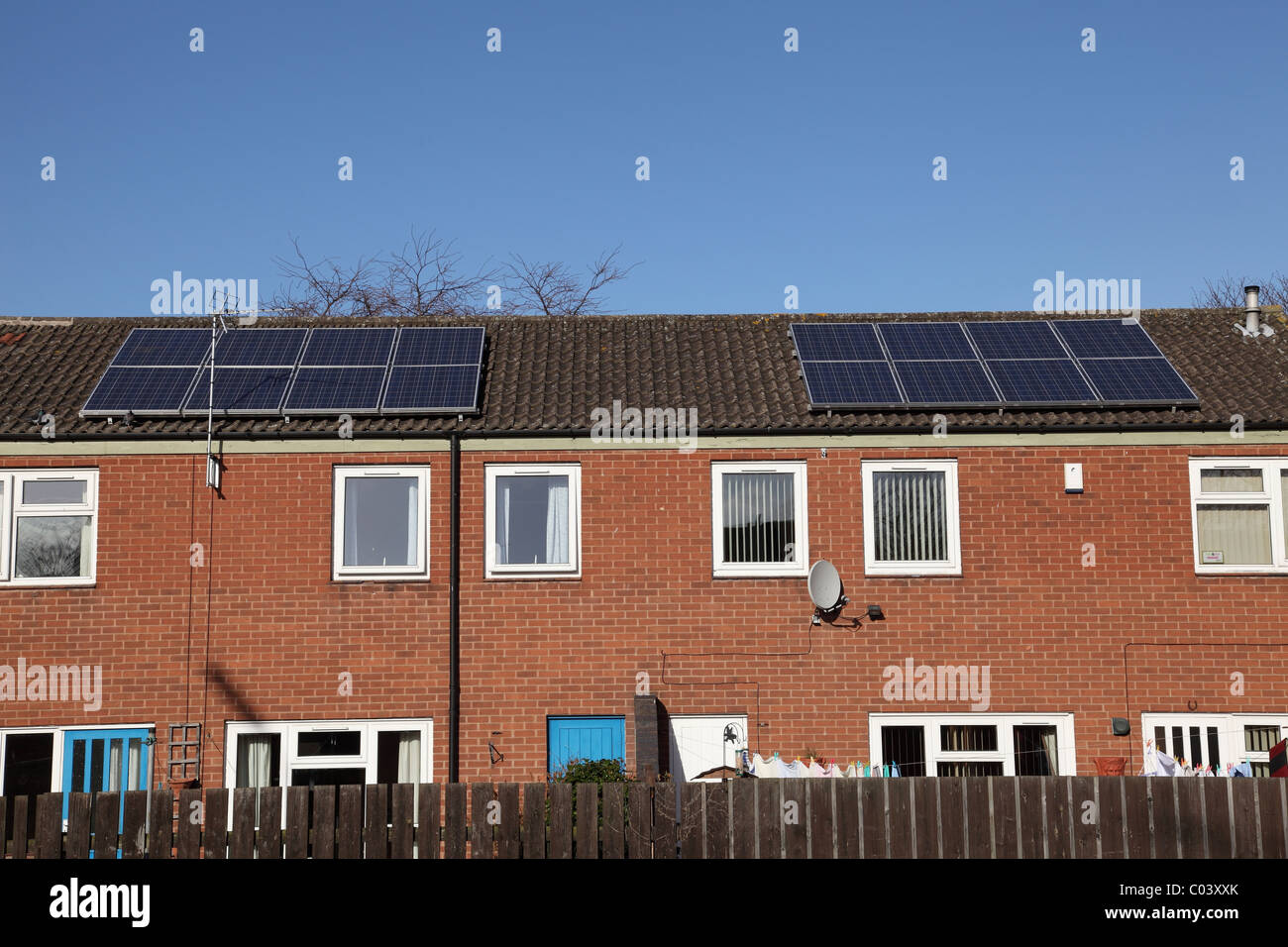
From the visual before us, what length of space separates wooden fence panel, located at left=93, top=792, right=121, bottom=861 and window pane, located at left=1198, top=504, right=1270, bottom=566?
1296cm

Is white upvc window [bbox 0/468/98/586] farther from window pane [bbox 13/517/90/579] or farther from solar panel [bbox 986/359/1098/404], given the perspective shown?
solar panel [bbox 986/359/1098/404]

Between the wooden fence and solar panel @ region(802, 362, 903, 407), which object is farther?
solar panel @ region(802, 362, 903, 407)

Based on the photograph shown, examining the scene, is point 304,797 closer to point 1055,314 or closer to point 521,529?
point 521,529

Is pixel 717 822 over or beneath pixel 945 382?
beneath

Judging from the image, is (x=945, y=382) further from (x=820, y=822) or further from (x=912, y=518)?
(x=820, y=822)

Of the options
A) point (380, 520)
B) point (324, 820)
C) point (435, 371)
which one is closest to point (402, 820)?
point (324, 820)

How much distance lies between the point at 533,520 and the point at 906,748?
5541 mm

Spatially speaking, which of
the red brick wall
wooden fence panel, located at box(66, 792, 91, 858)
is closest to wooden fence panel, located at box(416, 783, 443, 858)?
wooden fence panel, located at box(66, 792, 91, 858)

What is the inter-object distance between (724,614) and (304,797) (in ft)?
22.0

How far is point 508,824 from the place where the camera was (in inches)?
390

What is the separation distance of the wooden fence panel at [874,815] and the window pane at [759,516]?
219 inches

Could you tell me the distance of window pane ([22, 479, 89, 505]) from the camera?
15.4m
